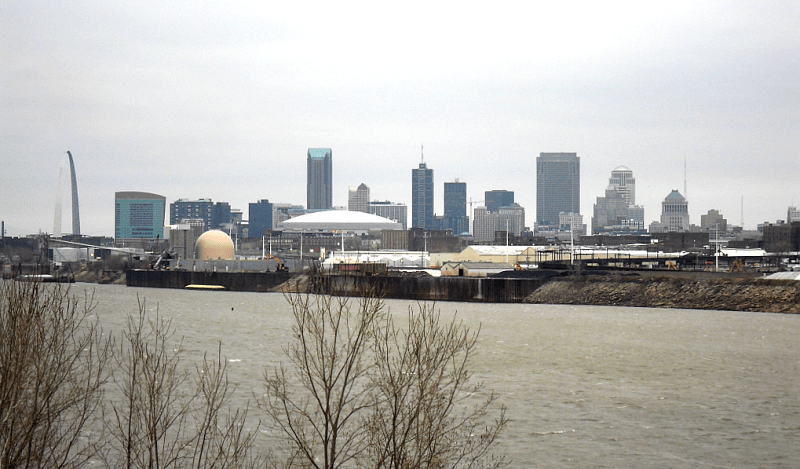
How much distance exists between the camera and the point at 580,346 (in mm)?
44062

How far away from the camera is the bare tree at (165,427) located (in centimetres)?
1260

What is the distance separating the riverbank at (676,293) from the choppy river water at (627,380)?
17.7 feet

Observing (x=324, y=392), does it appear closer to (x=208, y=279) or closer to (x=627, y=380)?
(x=627, y=380)

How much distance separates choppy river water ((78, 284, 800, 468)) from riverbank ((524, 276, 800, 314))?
5.41 m

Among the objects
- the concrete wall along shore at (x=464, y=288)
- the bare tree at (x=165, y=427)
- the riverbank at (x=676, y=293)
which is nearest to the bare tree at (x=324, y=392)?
the bare tree at (x=165, y=427)

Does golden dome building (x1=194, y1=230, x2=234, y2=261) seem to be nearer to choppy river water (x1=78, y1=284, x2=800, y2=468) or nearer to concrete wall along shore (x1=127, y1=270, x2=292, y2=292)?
concrete wall along shore (x1=127, y1=270, x2=292, y2=292)

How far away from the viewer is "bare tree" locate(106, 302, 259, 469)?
12602 mm

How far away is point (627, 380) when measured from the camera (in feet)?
107

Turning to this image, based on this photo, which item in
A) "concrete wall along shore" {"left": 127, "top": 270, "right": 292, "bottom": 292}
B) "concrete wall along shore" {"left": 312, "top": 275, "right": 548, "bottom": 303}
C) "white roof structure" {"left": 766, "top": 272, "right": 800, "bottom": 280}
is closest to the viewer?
"white roof structure" {"left": 766, "top": 272, "right": 800, "bottom": 280}

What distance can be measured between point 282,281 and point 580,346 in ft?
246

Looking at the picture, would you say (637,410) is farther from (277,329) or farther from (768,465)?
(277,329)

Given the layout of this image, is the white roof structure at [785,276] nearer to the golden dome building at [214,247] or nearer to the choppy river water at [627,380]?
the choppy river water at [627,380]

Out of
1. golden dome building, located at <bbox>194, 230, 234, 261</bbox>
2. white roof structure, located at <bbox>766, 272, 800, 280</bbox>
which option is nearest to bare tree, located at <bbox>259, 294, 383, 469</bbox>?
white roof structure, located at <bbox>766, 272, 800, 280</bbox>

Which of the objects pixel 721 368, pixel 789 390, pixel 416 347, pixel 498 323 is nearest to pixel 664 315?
pixel 498 323
